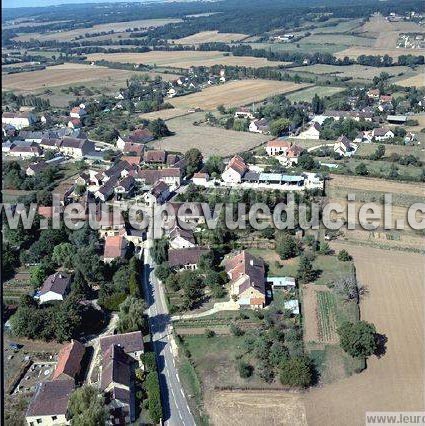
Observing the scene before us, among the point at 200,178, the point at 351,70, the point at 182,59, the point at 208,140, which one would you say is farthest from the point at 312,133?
the point at 182,59

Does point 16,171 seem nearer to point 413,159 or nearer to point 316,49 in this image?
point 413,159

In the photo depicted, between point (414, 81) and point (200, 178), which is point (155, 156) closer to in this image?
point (200, 178)

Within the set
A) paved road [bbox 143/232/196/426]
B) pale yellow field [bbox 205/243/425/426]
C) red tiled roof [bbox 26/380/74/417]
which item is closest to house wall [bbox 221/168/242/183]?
paved road [bbox 143/232/196/426]

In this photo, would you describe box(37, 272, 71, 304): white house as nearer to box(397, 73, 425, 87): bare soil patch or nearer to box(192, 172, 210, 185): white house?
box(192, 172, 210, 185): white house

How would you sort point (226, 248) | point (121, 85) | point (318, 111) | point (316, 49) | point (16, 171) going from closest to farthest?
point (226, 248) < point (16, 171) < point (318, 111) < point (121, 85) < point (316, 49)

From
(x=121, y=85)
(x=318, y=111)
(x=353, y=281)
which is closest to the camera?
(x=353, y=281)

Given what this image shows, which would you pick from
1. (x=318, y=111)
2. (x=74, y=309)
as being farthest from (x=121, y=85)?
(x=74, y=309)
